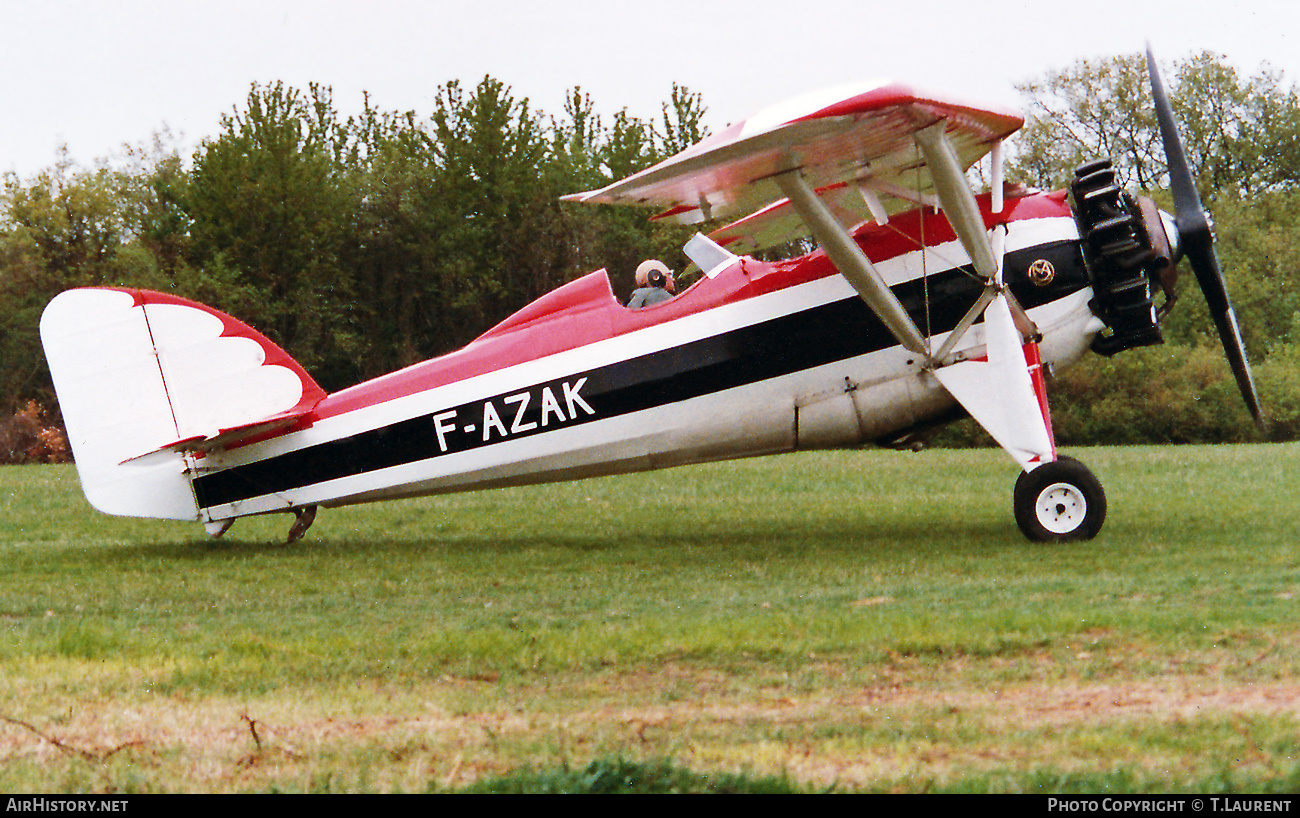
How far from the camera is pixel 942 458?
2111 centimetres

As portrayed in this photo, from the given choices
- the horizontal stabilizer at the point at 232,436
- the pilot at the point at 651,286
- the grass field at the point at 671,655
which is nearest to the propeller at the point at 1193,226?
the grass field at the point at 671,655

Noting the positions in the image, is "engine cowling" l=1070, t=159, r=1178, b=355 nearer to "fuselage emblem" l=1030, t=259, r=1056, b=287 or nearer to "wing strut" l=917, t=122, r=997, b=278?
"fuselage emblem" l=1030, t=259, r=1056, b=287

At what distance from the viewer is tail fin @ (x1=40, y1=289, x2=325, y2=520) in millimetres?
11016

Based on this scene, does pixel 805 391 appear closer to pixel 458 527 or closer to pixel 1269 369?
pixel 458 527

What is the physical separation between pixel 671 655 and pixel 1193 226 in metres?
7.01

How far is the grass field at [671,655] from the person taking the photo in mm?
4379

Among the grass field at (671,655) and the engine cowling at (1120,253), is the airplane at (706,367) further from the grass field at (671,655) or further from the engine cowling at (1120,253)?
the grass field at (671,655)

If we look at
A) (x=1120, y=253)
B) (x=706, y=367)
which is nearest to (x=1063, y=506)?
(x=1120, y=253)

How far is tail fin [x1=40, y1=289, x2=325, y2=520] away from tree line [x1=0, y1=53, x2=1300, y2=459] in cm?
3306

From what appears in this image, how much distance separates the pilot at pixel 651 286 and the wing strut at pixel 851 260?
184 cm

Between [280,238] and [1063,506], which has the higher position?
[280,238]

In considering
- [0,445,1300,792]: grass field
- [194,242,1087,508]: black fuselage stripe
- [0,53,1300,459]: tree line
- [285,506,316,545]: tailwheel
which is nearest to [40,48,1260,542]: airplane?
[194,242,1087,508]: black fuselage stripe

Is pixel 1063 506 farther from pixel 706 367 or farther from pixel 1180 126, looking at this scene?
pixel 1180 126

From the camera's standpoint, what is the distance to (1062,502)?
1009 cm
